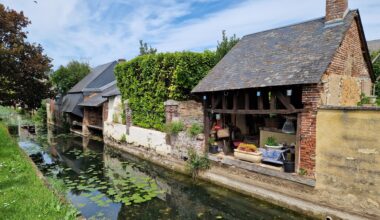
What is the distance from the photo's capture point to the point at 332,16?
894 cm

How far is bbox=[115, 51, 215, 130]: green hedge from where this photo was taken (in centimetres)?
1312

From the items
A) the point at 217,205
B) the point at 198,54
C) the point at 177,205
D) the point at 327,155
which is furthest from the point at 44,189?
the point at 198,54

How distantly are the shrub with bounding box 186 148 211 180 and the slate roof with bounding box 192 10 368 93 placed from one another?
8.56 feet

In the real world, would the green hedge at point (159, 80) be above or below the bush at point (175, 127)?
above

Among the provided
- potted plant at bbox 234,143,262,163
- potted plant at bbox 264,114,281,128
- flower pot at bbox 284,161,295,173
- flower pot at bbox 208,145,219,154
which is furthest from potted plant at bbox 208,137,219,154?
flower pot at bbox 284,161,295,173

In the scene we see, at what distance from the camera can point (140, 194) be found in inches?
363

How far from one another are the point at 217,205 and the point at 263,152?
7.62 feet

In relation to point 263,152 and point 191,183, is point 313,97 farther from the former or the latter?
point 191,183

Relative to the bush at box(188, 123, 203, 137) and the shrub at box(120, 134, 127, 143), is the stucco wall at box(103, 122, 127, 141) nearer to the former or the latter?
the shrub at box(120, 134, 127, 143)

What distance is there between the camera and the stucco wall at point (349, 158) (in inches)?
243

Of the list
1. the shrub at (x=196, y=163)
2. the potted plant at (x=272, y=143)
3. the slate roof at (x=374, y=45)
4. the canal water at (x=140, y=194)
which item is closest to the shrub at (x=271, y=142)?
the potted plant at (x=272, y=143)

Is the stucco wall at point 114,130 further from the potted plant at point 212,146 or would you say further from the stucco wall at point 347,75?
the stucco wall at point 347,75

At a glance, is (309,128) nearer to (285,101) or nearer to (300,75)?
(285,101)

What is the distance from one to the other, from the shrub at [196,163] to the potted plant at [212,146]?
1.28ft
